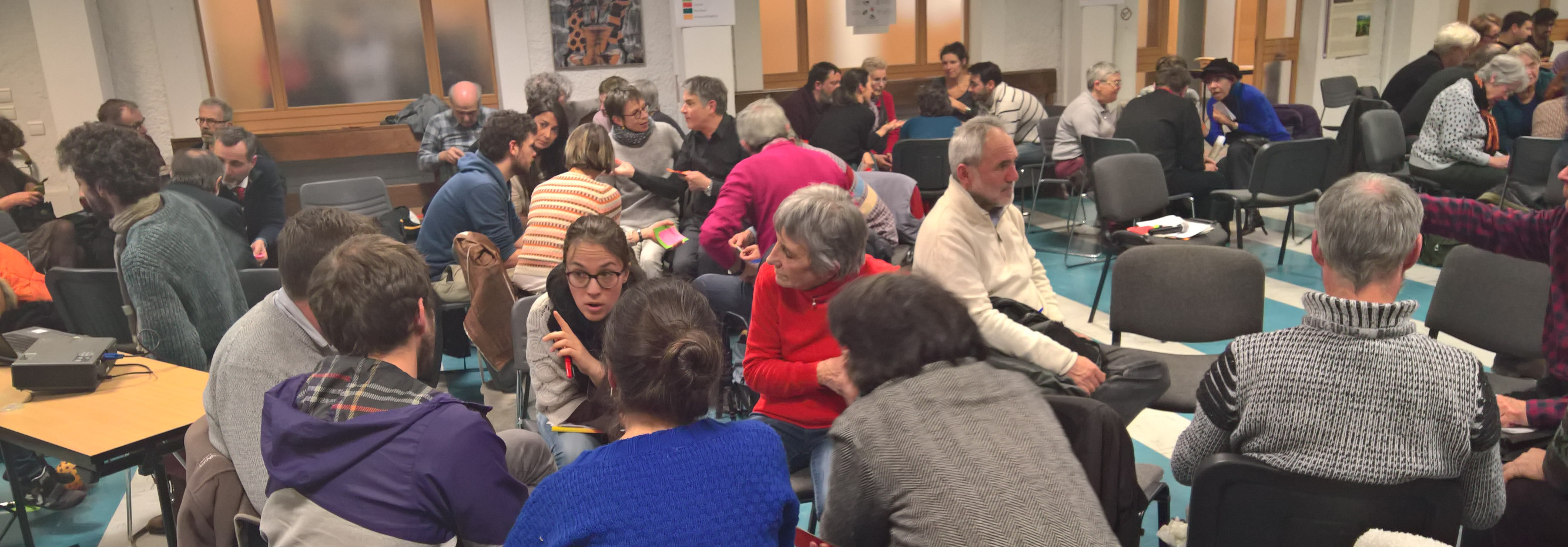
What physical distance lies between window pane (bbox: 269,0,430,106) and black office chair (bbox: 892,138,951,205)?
15.1 feet

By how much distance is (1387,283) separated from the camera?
6.02 feet

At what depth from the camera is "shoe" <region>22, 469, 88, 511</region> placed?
341cm

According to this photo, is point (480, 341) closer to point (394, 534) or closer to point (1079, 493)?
point (394, 534)

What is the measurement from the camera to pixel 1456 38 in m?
7.05

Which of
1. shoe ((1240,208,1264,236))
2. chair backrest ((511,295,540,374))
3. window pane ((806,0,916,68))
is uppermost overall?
window pane ((806,0,916,68))

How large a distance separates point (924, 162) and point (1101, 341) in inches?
77.0

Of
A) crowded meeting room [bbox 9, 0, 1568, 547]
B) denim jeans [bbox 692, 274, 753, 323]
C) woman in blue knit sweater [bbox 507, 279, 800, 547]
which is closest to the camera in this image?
woman in blue knit sweater [bbox 507, 279, 800, 547]

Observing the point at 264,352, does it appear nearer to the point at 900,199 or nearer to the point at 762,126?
the point at 762,126

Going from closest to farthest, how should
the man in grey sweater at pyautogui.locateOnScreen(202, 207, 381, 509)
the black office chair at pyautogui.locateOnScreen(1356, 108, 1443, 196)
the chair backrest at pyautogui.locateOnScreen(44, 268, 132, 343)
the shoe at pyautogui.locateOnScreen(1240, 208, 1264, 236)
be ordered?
the man in grey sweater at pyautogui.locateOnScreen(202, 207, 381, 509) < the chair backrest at pyautogui.locateOnScreen(44, 268, 132, 343) < the black office chair at pyautogui.locateOnScreen(1356, 108, 1443, 196) < the shoe at pyautogui.locateOnScreen(1240, 208, 1264, 236)

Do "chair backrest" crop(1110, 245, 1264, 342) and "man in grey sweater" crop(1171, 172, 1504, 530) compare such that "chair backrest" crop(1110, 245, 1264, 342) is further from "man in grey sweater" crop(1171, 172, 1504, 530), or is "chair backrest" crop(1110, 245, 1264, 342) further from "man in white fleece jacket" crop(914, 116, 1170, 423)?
"man in grey sweater" crop(1171, 172, 1504, 530)

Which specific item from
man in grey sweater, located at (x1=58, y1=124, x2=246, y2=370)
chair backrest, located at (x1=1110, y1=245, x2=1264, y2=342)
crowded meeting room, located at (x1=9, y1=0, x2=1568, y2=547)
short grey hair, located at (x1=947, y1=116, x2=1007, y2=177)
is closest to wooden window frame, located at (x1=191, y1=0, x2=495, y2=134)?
crowded meeting room, located at (x1=9, y1=0, x2=1568, y2=547)

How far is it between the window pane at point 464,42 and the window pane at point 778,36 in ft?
8.67

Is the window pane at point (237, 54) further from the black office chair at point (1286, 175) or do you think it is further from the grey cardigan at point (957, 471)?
the grey cardigan at point (957, 471)

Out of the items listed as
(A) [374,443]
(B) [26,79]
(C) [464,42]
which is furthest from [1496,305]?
(B) [26,79]
